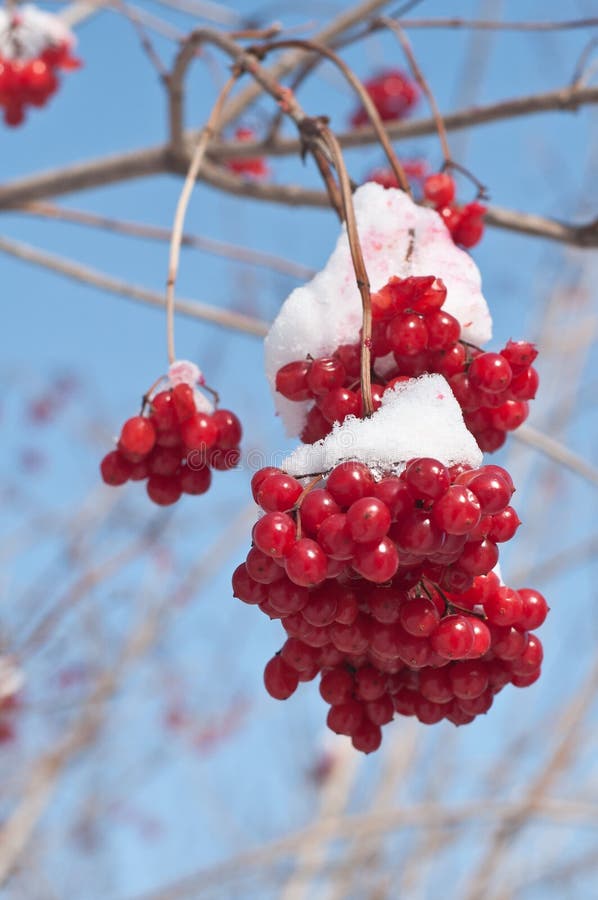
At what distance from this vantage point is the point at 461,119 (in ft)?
5.04

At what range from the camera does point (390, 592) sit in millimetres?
754

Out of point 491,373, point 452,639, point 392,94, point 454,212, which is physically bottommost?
point 452,639

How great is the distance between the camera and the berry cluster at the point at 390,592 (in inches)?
27.5

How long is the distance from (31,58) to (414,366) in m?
1.83

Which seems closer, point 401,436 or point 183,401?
point 401,436

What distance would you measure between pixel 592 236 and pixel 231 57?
641mm

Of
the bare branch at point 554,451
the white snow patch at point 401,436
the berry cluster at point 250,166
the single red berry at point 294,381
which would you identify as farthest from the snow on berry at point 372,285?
the berry cluster at point 250,166

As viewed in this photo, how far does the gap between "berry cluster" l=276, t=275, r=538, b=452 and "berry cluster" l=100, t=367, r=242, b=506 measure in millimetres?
130

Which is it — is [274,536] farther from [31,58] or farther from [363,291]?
[31,58]

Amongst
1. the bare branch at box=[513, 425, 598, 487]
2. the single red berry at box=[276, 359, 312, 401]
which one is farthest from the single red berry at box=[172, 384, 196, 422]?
the bare branch at box=[513, 425, 598, 487]

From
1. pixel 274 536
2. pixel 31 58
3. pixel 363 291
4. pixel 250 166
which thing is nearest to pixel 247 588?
pixel 274 536

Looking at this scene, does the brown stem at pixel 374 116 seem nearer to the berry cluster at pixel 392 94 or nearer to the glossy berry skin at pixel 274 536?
the glossy berry skin at pixel 274 536

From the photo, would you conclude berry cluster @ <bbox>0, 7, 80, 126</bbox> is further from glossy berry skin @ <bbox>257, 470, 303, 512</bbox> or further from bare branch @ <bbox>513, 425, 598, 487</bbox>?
glossy berry skin @ <bbox>257, 470, 303, 512</bbox>

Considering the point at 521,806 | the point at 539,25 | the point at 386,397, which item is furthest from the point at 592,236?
the point at 521,806
